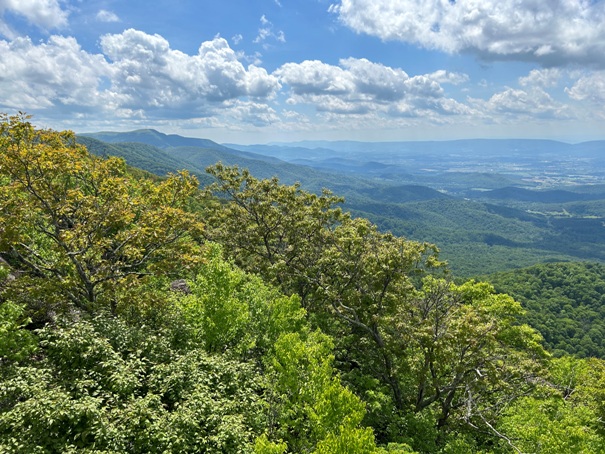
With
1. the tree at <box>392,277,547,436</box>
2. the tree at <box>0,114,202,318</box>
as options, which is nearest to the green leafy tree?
the tree at <box>392,277,547,436</box>

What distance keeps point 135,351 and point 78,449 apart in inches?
179

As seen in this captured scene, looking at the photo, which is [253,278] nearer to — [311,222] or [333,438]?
[311,222]

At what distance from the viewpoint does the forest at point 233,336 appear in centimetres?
1188

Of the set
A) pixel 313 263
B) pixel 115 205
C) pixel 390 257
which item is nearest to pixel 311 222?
pixel 313 263

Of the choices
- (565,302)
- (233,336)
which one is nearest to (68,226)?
(233,336)

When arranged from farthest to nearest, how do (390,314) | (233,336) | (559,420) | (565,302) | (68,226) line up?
(565,302) < (390,314) < (559,420) < (68,226) < (233,336)

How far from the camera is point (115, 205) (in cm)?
1881

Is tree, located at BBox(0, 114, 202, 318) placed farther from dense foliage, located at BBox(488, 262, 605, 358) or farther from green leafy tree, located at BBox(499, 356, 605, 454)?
dense foliage, located at BBox(488, 262, 605, 358)

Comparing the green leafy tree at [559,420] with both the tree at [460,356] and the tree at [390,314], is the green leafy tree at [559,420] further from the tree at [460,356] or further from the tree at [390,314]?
the tree at [390,314]

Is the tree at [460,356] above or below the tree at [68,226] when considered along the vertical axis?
below

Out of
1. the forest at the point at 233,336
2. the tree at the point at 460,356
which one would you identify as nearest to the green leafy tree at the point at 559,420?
the forest at the point at 233,336

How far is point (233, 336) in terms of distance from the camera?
19.3 meters

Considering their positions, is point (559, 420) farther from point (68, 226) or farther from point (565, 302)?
point (565, 302)

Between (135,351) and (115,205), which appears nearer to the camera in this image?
(135,351)
